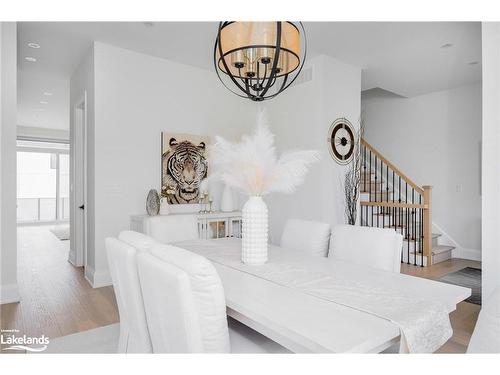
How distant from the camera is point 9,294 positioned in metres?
2.96

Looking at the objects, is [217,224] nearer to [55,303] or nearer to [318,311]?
[55,303]

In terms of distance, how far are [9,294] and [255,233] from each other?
2.52m

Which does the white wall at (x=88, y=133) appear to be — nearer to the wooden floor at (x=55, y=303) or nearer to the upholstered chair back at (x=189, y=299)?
the wooden floor at (x=55, y=303)

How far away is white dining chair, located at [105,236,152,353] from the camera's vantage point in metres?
1.40

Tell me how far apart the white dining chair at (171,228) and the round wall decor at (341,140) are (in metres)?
2.06

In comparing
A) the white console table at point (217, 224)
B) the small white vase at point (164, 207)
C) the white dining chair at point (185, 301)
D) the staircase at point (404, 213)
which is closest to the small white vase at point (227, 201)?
the white console table at point (217, 224)

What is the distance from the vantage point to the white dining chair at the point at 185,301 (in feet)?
3.59

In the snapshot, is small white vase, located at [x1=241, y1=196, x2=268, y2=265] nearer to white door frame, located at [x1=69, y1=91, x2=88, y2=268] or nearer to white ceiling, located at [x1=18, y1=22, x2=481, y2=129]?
white ceiling, located at [x1=18, y1=22, x2=481, y2=129]

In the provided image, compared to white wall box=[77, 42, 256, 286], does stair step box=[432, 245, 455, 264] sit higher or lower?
lower

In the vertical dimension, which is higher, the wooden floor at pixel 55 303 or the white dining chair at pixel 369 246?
the white dining chair at pixel 369 246

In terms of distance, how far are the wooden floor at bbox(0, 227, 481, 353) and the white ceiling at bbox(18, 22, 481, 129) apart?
8.22ft

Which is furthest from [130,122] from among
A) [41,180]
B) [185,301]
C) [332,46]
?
[41,180]

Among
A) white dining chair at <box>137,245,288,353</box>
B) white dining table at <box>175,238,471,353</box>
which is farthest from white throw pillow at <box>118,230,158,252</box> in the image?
white dining table at <box>175,238,471,353</box>

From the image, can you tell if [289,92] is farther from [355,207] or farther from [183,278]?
[183,278]
